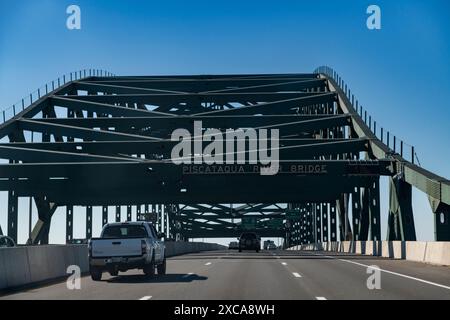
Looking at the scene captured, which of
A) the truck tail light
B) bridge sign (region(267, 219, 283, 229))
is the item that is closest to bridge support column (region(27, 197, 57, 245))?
the truck tail light

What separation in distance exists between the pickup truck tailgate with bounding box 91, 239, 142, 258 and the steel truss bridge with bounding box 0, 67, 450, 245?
54.3ft

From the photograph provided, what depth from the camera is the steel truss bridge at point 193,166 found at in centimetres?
4253

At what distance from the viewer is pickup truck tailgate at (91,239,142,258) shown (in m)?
20.9

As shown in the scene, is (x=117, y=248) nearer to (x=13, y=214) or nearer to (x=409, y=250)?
(x=409, y=250)

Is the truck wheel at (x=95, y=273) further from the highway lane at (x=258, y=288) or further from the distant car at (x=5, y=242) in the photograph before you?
the distant car at (x=5, y=242)

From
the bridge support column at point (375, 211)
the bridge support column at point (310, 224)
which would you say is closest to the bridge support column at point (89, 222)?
the bridge support column at point (375, 211)

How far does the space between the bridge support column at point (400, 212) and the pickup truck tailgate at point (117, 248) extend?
20.3m

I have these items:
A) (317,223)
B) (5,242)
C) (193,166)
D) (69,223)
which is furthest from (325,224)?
(5,242)

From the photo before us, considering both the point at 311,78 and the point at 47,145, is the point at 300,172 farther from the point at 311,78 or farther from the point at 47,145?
the point at 311,78

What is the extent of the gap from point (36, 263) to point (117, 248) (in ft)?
7.79

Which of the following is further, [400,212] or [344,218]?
[344,218]

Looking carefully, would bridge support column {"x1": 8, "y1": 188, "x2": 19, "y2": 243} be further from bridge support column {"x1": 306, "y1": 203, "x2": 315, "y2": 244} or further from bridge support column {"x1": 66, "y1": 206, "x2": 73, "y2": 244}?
bridge support column {"x1": 306, "y1": 203, "x2": 315, "y2": 244}

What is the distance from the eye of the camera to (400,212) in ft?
127
